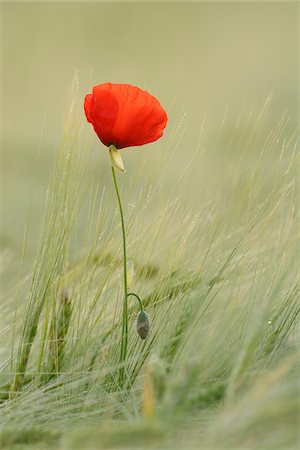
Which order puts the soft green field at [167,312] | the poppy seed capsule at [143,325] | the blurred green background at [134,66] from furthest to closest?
the blurred green background at [134,66] → the poppy seed capsule at [143,325] → the soft green field at [167,312]

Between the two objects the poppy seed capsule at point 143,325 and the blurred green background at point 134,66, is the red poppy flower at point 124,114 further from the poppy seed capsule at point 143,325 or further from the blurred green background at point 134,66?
the blurred green background at point 134,66

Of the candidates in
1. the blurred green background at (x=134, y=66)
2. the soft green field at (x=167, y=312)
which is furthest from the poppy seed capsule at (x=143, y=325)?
the blurred green background at (x=134, y=66)

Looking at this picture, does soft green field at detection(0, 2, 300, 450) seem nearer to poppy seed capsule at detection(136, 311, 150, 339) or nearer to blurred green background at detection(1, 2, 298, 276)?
poppy seed capsule at detection(136, 311, 150, 339)

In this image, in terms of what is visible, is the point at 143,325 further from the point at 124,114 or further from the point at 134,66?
the point at 134,66

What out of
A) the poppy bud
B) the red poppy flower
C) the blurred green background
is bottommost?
the blurred green background

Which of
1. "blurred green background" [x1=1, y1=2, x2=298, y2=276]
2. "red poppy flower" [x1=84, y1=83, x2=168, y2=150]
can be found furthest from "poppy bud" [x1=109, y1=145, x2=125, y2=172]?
"blurred green background" [x1=1, y1=2, x2=298, y2=276]
